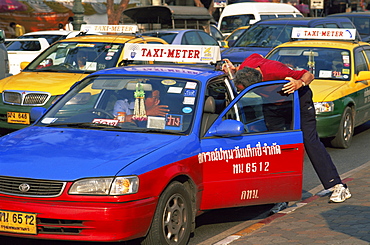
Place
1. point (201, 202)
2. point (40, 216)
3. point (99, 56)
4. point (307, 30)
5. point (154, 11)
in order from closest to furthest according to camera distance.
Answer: point (40, 216)
point (201, 202)
point (99, 56)
point (307, 30)
point (154, 11)

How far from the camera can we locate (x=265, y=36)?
16609 millimetres

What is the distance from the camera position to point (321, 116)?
405 inches

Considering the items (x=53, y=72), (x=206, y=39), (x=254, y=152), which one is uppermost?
(x=254, y=152)

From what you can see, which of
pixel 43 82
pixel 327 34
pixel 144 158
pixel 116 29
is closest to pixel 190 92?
pixel 144 158

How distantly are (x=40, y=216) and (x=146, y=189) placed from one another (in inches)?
30.3

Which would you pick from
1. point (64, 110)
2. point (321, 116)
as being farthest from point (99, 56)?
point (64, 110)

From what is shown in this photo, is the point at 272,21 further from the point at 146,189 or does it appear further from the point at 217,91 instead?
the point at 146,189

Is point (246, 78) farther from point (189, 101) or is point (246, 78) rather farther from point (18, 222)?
point (18, 222)

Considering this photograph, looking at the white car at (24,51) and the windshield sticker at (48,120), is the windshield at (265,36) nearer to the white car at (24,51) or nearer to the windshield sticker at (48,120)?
the white car at (24,51)

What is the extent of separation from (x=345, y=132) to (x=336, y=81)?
0.87 meters

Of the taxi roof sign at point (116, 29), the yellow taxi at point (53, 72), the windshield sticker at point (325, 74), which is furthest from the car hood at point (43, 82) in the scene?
the windshield sticker at point (325, 74)

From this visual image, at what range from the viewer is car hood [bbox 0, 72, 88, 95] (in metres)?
10.7

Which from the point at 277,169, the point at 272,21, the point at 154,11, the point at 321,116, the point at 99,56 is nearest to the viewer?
the point at 277,169

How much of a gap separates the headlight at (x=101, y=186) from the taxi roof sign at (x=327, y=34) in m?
8.59
